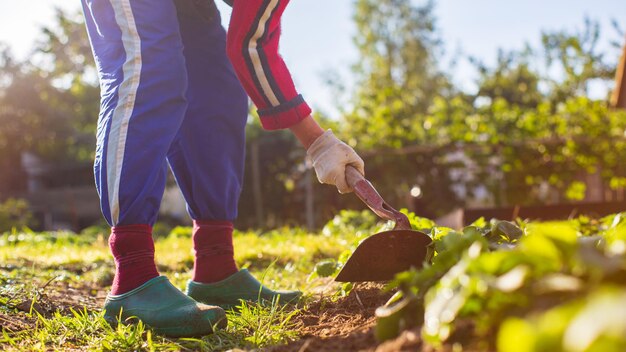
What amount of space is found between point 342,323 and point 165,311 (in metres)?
0.53

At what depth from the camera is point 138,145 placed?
1.97 m

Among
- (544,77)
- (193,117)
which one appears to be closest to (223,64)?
(193,117)

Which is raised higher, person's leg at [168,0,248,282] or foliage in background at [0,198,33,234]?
person's leg at [168,0,248,282]

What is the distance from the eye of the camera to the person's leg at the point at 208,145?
8.02 ft

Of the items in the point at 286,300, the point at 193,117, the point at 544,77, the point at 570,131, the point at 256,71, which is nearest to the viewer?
the point at 256,71

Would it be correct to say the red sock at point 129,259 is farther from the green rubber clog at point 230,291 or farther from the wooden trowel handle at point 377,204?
the wooden trowel handle at point 377,204

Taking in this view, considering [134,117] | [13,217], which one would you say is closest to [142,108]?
[134,117]

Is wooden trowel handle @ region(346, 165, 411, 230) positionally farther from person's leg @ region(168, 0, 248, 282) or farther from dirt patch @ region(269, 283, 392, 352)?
person's leg @ region(168, 0, 248, 282)

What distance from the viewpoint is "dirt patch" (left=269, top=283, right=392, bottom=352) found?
4.59 feet

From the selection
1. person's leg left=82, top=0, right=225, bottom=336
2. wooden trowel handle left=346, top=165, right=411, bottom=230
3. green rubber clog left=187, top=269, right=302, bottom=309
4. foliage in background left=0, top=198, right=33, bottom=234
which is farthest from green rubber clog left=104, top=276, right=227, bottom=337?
foliage in background left=0, top=198, right=33, bottom=234

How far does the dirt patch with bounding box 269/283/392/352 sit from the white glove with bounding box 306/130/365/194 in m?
0.38

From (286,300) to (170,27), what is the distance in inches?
41.9

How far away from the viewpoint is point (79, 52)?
20.9m

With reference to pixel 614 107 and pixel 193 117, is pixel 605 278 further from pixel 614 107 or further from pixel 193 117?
pixel 614 107
